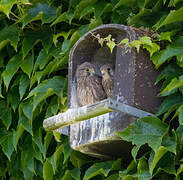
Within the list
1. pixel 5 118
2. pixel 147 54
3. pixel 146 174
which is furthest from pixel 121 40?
pixel 5 118

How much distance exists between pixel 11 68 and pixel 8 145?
41 cm

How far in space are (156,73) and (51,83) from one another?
0.62 m

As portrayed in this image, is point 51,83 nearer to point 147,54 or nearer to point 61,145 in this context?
point 61,145

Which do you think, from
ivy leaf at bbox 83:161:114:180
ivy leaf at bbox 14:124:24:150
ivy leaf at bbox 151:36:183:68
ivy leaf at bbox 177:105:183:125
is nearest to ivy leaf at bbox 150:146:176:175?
ivy leaf at bbox 177:105:183:125

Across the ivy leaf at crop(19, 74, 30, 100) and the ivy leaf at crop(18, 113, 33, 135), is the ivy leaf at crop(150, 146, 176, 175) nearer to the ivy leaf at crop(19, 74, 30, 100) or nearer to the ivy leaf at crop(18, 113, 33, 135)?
the ivy leaf at crop(18, 113, 33, 135)

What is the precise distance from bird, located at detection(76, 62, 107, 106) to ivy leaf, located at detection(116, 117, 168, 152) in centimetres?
31

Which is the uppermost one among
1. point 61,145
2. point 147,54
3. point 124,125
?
point 147,54

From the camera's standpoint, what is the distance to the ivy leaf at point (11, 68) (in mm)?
3076

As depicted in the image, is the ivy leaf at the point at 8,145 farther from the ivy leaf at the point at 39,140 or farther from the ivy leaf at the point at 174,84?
the ivy leaf at the point at 174,84

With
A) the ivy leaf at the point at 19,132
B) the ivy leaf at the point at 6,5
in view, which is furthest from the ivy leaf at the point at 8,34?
the ivy leaf at the point at 19,132

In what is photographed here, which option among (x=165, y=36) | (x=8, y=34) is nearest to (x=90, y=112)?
(x=165, y=36)

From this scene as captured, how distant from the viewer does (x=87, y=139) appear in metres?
2.52

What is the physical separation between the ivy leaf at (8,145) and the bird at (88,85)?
571 millimetres

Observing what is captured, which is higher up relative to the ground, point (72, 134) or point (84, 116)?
point (84, 116)
